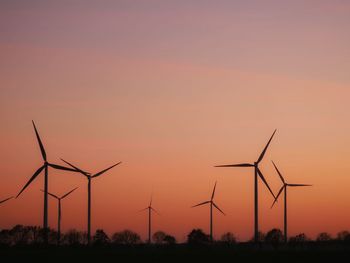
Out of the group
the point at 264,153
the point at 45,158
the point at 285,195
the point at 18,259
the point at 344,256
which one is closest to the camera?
the point at 18,259

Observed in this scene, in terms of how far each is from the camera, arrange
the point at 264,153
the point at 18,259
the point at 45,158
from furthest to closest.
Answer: the point at 264,153 → the point at 45,158 → the point at 18,259

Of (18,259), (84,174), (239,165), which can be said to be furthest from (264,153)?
(18,259)

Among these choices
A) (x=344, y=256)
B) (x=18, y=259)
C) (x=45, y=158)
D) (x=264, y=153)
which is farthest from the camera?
(x=264, y=153)

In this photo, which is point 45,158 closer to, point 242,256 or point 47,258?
point 47,258

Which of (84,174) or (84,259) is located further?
(84,174)

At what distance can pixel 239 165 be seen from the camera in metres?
136

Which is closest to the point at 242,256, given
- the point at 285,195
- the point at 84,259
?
the point at 84,259

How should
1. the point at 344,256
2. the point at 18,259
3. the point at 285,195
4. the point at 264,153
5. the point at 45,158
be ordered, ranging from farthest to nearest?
the point at 285,195, the point at 264,153, the point at 45,158, the point at 344,256, the point at 18,259

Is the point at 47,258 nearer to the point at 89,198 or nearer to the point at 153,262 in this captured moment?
the point at 153,262

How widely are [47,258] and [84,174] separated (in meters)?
32.9

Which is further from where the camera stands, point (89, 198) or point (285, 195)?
point (285, 195)

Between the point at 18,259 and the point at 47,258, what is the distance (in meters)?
4.71

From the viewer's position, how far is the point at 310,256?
116875 mm

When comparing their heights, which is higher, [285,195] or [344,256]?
[285,195]
